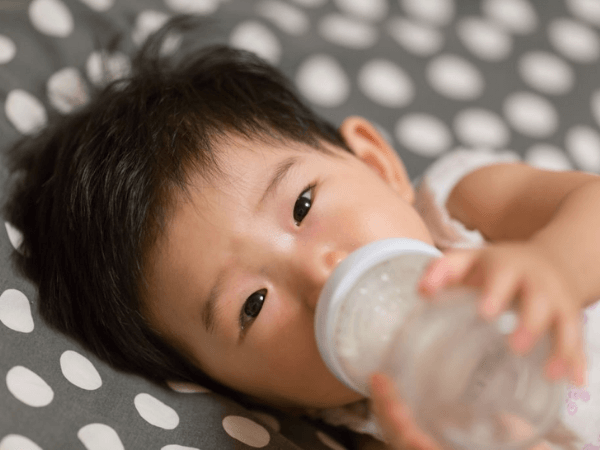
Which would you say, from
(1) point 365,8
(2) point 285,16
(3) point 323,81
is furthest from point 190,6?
(1) point 365,8

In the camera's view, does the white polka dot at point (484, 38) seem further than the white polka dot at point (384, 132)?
Yes

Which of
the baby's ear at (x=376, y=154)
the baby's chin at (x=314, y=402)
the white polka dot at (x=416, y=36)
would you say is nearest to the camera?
the baby's chin at (x=314, y=402)

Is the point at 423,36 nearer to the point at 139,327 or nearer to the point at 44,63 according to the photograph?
the point at 44,63

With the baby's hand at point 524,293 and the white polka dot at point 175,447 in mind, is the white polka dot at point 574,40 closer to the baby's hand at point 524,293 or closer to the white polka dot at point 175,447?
the baby's hand at point 524,293

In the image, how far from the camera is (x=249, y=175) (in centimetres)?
84

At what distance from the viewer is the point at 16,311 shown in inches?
32.3

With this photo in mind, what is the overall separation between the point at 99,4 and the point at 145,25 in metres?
0.10

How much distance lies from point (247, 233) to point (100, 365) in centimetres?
28

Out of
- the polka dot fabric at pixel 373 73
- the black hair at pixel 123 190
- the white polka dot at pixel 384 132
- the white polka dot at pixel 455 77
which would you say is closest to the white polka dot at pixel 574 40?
the polka dot fabric at pixel 373 73

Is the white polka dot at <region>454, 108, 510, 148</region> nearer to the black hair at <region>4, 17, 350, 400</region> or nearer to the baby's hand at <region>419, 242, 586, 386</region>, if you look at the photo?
the black hair at <region>4, 17, 350, 400</region>

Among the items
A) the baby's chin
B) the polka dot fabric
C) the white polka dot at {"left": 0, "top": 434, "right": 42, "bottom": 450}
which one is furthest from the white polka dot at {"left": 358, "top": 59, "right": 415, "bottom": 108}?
the white polka dot at {"left": 0, "top": 434, "right": 42, "bottom": 450}

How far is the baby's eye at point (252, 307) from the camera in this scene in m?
0.82

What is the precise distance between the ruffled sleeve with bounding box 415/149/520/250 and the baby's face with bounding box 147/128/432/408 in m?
0.26

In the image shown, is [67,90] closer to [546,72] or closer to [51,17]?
[51,17]
